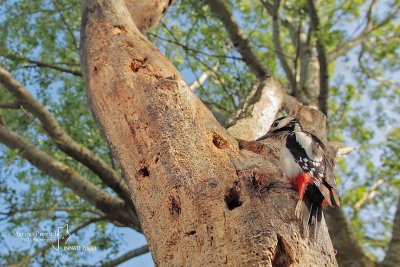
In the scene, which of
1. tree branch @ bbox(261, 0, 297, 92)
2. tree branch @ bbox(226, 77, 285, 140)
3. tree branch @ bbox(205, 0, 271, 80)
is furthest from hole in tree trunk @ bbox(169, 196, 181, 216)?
tree branch @ bbox(261, 0, 297, 92)

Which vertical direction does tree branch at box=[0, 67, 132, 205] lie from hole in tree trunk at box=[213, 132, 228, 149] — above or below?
above

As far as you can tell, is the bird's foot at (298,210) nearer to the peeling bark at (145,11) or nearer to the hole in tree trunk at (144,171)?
the hole in tree trunk at (144,171)

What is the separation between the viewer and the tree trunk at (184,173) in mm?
2008

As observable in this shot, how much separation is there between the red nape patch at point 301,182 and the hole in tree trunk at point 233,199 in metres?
0.33

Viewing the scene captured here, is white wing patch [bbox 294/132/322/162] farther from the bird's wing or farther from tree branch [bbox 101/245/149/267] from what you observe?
tree branch [bbox 101/245/149/267]

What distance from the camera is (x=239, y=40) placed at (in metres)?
6.43

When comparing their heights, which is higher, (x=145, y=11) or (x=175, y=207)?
(x=145, y=11)

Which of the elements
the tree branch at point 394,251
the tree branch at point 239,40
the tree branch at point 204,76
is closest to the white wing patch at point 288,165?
the tree branch at point 394,251

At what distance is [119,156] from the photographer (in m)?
2.67

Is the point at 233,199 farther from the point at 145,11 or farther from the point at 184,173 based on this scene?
the point at 145,11

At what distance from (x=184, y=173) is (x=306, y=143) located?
1.13m

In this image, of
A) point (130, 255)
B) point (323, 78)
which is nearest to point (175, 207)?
point (130, 255)

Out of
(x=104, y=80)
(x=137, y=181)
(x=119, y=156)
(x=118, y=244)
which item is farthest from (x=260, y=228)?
(x=118, y=244)

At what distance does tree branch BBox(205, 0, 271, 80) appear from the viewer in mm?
6301
